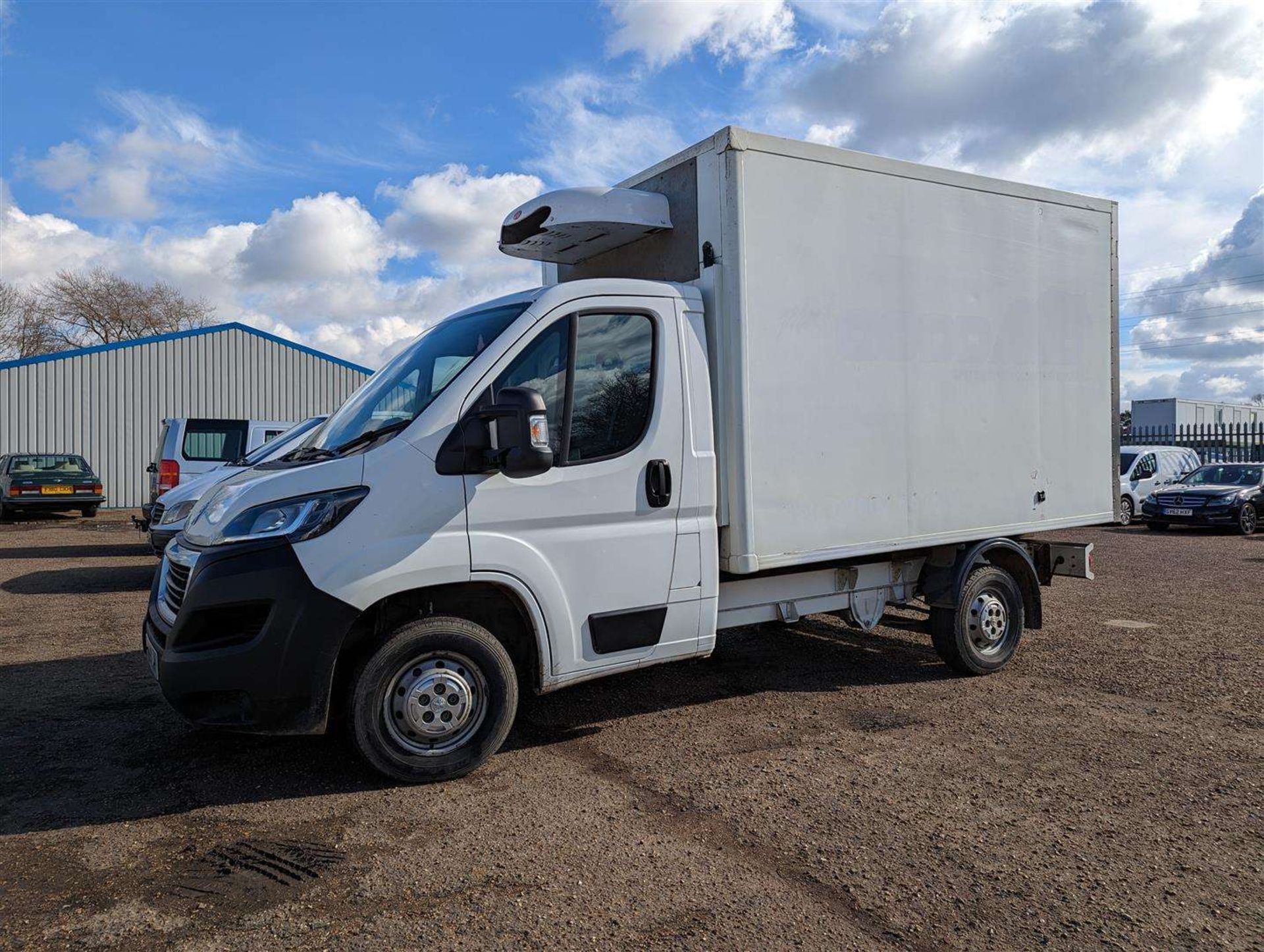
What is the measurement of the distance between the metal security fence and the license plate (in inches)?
1078

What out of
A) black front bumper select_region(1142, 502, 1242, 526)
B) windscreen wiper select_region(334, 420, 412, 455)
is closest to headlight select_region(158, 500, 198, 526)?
windscreen wiper select_region(334, 420, 412, 455)

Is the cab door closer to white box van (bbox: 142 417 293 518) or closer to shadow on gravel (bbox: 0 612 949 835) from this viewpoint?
shadow on gravel (bbox: 0 612 949 835)

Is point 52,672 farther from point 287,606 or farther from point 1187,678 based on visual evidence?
point 1187,678

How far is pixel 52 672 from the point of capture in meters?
6.75

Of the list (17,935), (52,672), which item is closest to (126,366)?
(52,672)

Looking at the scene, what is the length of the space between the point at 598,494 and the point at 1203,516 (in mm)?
18203

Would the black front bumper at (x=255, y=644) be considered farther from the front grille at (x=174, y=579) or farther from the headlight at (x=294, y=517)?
the front grille at (x=174, y=579)

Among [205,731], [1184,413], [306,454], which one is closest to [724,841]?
[306,454]

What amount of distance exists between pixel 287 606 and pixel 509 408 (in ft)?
4.25

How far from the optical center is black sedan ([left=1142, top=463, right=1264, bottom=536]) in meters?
18.6

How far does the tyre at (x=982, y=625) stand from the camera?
6344 millimetres

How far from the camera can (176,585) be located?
4586 mm

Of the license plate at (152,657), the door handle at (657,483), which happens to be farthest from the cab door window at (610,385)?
the license plate at (152,657)

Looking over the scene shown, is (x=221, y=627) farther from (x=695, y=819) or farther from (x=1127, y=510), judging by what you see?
(x=1127, y=510)
